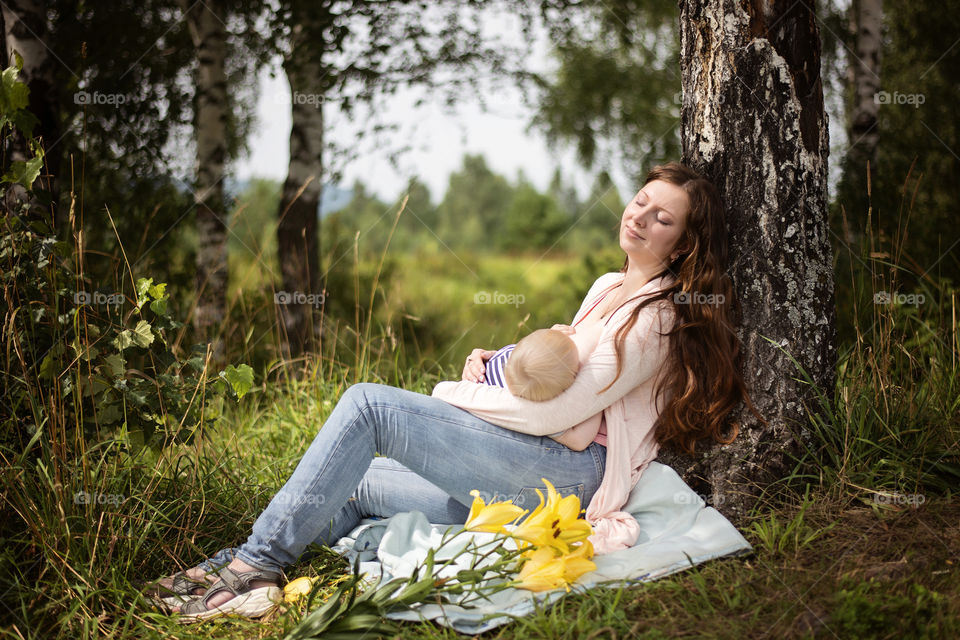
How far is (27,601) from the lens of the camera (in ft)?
6.46

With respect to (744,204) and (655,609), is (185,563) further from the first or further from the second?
(744,204)

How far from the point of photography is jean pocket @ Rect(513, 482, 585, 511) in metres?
2.10

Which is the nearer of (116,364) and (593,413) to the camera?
(593,413)

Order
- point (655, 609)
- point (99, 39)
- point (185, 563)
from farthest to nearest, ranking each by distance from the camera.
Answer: point (99, 39) → point (185, 563) → point (655, 609)

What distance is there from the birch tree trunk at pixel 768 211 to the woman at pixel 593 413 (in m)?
0.09

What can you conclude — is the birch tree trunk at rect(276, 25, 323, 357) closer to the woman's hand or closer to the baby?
the woman's hand

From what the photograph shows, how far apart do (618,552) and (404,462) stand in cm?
64

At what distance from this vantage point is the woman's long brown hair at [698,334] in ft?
6.82

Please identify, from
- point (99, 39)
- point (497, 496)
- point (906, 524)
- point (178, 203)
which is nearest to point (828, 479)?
point (906, 524)

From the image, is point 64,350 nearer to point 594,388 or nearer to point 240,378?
point 240,378

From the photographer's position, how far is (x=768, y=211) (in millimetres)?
2211

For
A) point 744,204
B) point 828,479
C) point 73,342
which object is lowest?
point 828,479

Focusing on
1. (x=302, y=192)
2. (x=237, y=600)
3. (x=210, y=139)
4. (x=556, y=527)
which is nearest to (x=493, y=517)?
(x=556, y=527)

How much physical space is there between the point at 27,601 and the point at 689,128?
231 centimetres
